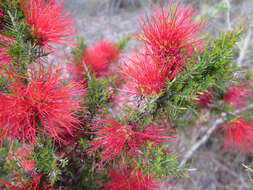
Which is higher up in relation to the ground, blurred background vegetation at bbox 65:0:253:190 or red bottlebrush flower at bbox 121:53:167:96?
red bottlebrush flower at bbox 121:53:167:96

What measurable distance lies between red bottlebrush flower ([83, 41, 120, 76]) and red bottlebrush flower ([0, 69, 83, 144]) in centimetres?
43

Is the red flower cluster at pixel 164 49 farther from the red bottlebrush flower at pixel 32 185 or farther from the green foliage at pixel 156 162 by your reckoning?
the red bottlebrush flower at pixel 32 185

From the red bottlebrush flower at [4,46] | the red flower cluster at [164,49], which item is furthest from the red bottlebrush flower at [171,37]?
the red bottlebrush flower at [4,46]

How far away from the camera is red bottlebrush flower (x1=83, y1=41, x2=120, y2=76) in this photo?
1.04m

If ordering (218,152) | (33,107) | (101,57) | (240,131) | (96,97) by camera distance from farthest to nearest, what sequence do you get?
(218,152)
(101,57)
(240,131)
(96,97)
(33,107)

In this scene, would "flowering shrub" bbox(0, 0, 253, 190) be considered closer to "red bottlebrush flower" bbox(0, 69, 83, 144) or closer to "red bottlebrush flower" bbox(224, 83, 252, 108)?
"red bottlebrush flower" bbox(0, 69, 83, 144)

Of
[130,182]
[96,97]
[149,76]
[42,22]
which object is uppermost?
[42,22]

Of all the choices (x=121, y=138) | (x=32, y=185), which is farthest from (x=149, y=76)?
(x=32, y=185)

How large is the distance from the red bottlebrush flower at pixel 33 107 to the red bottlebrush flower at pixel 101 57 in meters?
0.43

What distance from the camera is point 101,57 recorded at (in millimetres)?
1068

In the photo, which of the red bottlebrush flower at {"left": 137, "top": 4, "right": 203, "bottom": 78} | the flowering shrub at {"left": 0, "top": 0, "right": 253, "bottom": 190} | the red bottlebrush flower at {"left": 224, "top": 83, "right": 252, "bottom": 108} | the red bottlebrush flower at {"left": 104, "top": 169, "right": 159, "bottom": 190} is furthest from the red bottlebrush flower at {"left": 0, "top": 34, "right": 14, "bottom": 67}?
the red bottlebrush flower at {"left": 224, "top": 83, "right": 252, "bottom": 108}

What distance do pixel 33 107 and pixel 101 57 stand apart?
0.59m

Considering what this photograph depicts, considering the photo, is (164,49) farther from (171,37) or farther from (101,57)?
(101,57)

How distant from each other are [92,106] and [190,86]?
0.32 metres
